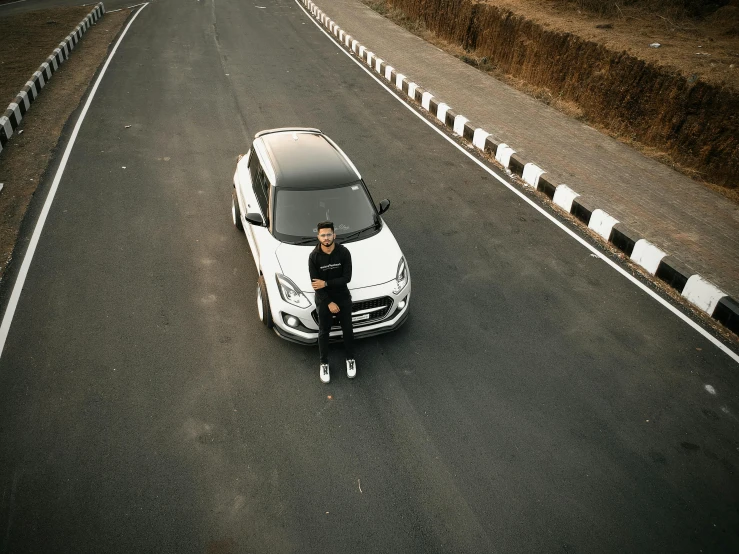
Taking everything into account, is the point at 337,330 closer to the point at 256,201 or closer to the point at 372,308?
the point at 372,308

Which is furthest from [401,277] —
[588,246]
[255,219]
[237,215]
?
[588,246]

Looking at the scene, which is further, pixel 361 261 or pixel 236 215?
pixel 236 215

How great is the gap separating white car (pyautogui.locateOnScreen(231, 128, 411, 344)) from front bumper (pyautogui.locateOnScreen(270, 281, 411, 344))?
11mm

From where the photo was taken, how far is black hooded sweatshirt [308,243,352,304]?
5145mm

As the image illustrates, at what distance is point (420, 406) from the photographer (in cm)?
520

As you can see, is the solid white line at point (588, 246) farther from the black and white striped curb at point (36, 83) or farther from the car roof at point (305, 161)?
the black and white striped curb at point (36, 83)

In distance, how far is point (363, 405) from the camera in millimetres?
5188

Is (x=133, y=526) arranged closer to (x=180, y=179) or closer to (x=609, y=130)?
(x=180, y=179)

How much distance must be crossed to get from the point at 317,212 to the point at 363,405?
238cm

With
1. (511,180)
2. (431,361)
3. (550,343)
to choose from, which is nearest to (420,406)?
(431,361)

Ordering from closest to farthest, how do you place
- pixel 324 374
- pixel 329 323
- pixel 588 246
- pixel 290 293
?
pixel 329 323
pixel 324 374
pixel 290 293
pixel 588 246

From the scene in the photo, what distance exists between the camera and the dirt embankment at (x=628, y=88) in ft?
32.7

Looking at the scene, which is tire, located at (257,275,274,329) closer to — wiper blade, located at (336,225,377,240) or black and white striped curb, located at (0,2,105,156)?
wiper blade, located at (336,225,377,240)

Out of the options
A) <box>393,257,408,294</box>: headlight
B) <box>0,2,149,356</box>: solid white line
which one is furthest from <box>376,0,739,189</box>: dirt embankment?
<box>0,2,149,356</box>: solid white line
